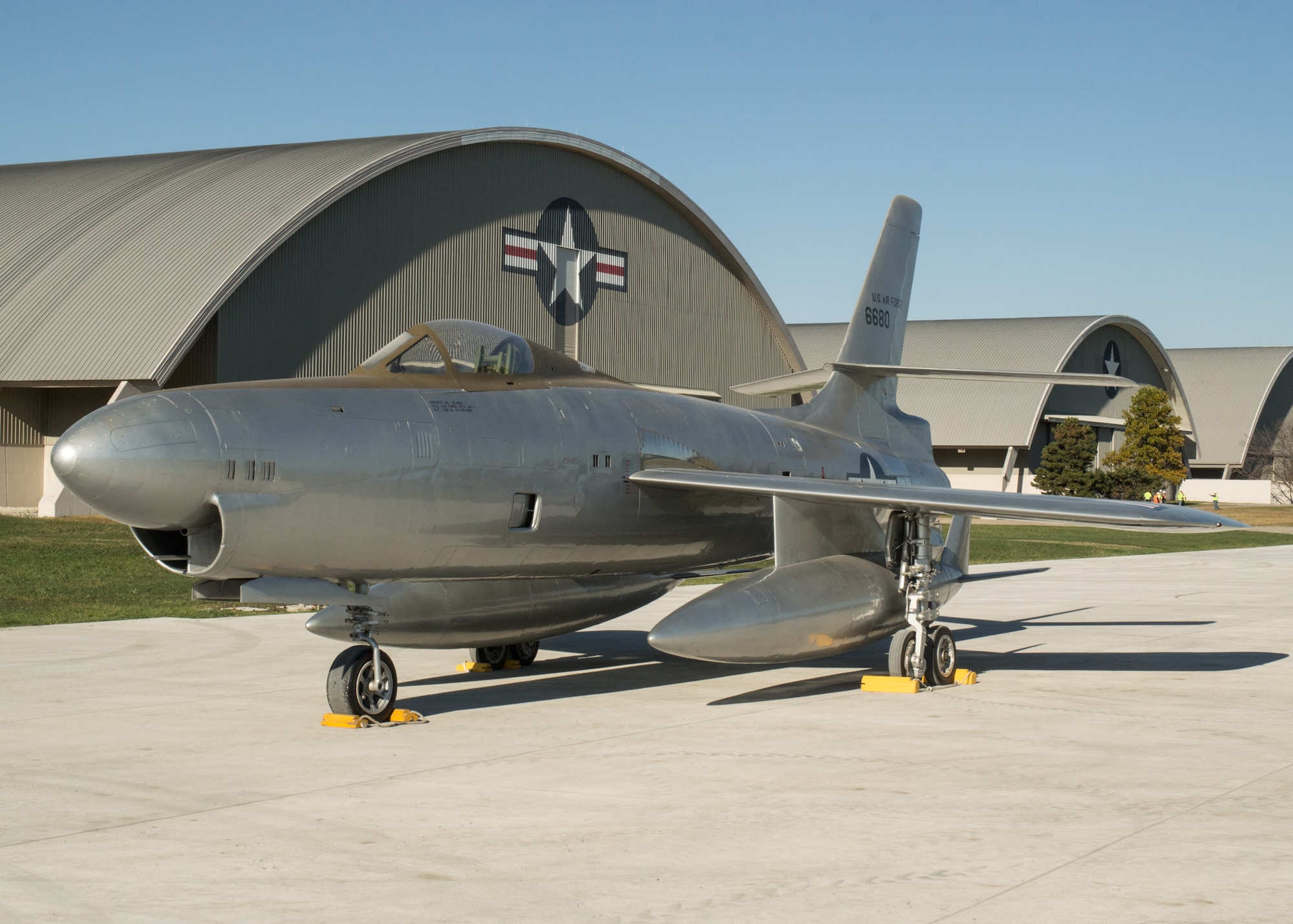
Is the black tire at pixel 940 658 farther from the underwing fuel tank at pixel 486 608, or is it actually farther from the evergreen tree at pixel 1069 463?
the evergreen tree at pixel 1069 463

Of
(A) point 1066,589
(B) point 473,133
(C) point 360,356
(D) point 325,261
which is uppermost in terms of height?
(B) point 473,133

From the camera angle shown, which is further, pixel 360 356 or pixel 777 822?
pixel 360 356

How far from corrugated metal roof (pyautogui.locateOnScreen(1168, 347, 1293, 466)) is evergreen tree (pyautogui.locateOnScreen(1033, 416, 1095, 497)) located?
2335 cm


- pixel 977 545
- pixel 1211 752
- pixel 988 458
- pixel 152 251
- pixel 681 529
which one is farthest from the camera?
pixel 988 458

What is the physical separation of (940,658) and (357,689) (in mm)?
5189

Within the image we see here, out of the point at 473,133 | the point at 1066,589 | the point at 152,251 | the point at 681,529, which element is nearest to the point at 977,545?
the point at 1066,589

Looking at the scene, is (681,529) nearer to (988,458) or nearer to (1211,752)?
(1211,752)

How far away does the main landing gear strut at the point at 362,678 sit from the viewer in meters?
9.49

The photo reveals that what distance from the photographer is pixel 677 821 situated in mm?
6785

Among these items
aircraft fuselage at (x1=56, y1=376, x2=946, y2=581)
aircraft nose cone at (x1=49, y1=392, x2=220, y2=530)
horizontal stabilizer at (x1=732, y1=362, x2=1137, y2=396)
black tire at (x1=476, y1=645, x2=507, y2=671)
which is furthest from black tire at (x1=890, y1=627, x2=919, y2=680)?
aircraft nose cone at (x1=49, y1=392, x2=220, y2=530)

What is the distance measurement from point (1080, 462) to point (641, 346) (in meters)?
30.8

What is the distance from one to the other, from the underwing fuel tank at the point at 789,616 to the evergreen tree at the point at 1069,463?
50685 millimetres

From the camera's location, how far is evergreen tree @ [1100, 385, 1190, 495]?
66188 mm

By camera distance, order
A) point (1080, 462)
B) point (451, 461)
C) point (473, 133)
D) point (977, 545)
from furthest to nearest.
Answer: point (1080, 462), point (977, 545), point (473, 133), point (451, 461)
